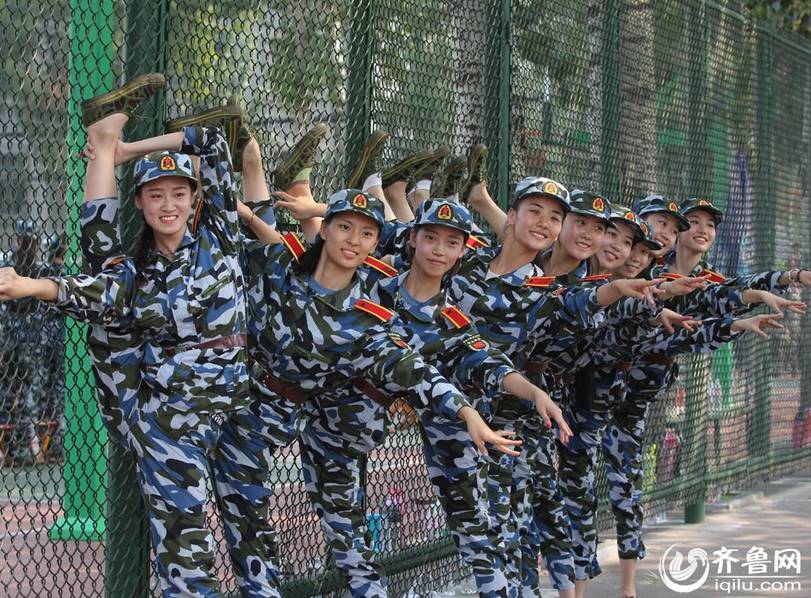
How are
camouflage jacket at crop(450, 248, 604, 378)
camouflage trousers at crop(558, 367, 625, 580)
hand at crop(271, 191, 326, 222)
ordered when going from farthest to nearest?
camouflage trousers at crop(558, 367, 625, 580) → camouflage jacket at crop(450, 248, 604, 378) → hand at crop(271, 191, 326, 222)

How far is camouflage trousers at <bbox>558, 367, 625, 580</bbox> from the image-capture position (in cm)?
712

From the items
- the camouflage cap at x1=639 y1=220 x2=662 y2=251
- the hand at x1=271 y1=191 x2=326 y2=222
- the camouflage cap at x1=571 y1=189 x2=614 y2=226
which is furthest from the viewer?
the camouflage cap at x1=639 y1=220 x2=662 y2=251

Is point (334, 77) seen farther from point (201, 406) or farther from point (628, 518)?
point (628, 518)

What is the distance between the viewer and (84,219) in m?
4.75

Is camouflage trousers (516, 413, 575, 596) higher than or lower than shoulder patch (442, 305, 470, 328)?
lower

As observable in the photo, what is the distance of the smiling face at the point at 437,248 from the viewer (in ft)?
18.3

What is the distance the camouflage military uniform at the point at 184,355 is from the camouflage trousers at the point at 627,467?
316cm

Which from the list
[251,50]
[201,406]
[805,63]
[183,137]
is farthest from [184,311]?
[805,63]

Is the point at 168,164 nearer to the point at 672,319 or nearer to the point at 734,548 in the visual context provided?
the point at 672,319

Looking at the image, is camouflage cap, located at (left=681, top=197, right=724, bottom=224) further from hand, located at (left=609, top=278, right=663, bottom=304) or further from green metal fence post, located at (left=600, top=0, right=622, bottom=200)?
hand, located at (left=609, top=278, right=663, bottom=304)

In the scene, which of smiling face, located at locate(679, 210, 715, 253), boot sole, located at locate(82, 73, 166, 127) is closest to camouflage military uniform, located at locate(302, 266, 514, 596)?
boot sole, located at locate(82, 73, 166, 127)

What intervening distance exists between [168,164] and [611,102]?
5176mm

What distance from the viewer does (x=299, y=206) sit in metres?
5.59

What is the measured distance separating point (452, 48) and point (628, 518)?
2714 mm
